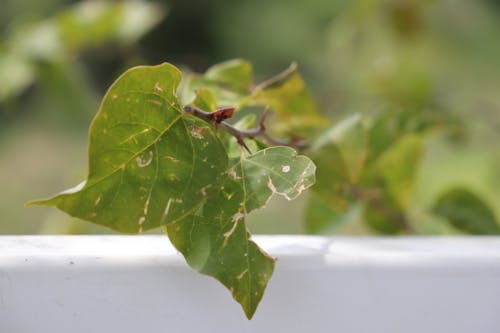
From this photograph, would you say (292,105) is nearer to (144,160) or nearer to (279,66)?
(144,160)

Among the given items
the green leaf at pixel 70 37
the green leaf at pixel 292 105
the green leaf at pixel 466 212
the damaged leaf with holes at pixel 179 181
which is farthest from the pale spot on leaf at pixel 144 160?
the green leaf at pixel 70 37

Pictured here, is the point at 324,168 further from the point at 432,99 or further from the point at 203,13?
the point at 203,13

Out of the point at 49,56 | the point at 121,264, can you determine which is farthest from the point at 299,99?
the point at 49,56

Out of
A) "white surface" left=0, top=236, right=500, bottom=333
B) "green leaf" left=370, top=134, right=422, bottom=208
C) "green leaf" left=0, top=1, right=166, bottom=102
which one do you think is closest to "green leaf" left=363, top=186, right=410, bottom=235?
"green leaf" left=370, top=134, right=422, bottom=208

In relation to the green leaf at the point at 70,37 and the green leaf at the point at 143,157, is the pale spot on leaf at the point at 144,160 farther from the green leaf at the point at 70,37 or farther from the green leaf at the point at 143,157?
the green leaf at the point at 70,37

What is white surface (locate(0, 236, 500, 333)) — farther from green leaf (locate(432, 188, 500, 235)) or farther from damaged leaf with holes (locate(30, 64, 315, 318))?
green leaf (locate(432, 188, 500, 235))

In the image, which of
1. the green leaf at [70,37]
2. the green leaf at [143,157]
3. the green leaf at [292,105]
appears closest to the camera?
the green leaf at [143,157]
